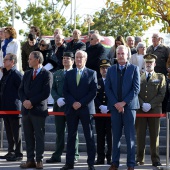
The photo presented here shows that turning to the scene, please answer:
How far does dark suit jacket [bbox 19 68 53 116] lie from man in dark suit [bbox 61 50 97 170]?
364 mm

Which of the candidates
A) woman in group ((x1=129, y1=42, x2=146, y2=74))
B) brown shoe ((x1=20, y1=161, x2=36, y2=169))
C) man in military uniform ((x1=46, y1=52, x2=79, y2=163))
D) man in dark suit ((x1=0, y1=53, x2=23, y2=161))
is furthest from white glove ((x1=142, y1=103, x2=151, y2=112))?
woman in group ((x1=129, y1=42, x2=146, y2=74))

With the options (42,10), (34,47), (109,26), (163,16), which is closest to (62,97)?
(34,47)

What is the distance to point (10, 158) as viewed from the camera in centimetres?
1341

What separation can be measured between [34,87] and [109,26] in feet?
145

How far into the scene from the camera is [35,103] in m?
12.2

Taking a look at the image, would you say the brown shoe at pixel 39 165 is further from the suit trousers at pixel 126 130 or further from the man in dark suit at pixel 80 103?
the suit trousers at pixel 126 130

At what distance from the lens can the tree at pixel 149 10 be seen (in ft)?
75.6

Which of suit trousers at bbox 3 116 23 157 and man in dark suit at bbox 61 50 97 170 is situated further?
suit trousers at bbox 3 116 23 157

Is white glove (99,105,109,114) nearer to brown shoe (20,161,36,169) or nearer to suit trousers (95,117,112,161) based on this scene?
suit trousers (95,117,112,161)

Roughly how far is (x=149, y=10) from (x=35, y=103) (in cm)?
1170

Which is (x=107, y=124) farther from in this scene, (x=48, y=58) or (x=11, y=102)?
(x=48, y=58)

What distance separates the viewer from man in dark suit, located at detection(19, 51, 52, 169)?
12281 millimetres

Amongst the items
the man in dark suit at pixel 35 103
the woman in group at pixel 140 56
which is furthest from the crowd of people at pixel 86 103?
the woman in group at pixel 140 56

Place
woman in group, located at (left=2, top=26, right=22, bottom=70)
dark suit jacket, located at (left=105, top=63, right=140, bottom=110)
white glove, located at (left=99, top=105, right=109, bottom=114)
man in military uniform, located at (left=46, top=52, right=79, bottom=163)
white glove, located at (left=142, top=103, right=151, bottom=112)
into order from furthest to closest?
woman in group, located at (left=2, top=26, right=22, bottom=70) < man in military uniform, located at (left=46, top=52, right=79, bottom=163) < white glove, located at (left=99, top=105, right=109, bottom=114) < white glove, located at (left=142, top=103, right=151, bottom=112) < dark suit jacket, located at (left=105, top=63, right=140, bottom=110)
